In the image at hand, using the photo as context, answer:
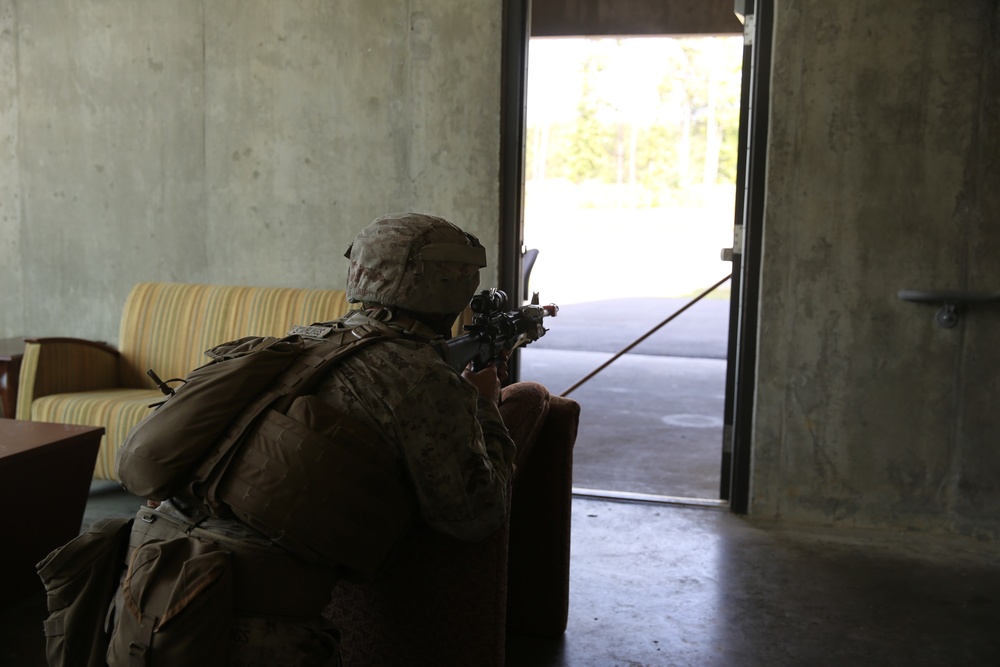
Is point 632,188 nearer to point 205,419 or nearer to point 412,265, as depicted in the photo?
point 412,265

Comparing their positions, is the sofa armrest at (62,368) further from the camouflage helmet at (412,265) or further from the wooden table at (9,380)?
the camouflage helmet at (412,265)

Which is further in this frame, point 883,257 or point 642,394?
point 642,394

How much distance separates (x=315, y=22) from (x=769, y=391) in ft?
8.39

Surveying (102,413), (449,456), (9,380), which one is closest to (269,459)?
(449,456)

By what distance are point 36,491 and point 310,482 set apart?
1.69 metres

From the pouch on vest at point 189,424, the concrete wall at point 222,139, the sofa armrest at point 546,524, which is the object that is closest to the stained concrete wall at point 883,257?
the concrete wall at point 222,139

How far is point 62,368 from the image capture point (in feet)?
12.1

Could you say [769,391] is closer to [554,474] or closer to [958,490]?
[958,490]

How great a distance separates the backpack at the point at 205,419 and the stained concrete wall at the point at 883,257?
8.34ft

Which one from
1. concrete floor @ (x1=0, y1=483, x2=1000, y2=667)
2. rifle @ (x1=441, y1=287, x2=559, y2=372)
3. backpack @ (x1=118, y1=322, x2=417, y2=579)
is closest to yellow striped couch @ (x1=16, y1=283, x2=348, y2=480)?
concrete floor @ (x1=0, y1=483, x2=1000, y2=667)

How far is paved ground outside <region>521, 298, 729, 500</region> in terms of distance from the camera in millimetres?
4359

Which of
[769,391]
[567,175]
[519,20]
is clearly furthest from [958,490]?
[567,175]

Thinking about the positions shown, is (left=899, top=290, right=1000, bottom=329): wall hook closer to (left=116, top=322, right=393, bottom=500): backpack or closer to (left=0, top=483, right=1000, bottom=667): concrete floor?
(left=0, top=483, right=1000, bottom=667): concrete floor

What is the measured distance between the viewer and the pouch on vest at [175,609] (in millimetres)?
1364
